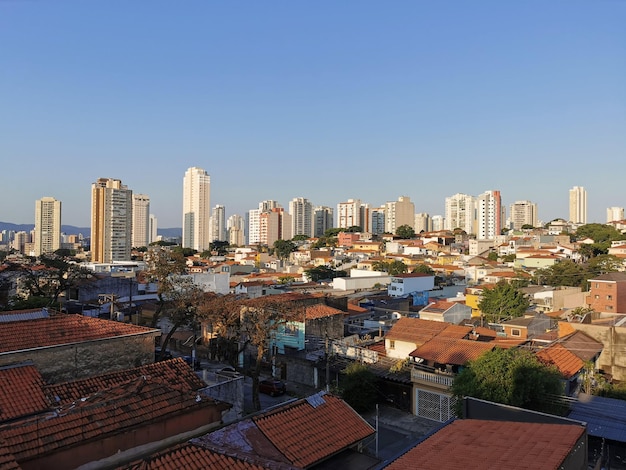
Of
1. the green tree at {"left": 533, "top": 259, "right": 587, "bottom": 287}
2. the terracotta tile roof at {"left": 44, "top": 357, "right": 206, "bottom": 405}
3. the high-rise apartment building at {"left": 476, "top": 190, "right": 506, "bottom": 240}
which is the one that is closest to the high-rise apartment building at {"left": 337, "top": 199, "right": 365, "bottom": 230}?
the high-rise apartment building at {"left": 476, "top": 190, "right": 506, "bottom": 240}

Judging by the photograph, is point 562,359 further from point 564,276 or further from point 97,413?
point 564,276

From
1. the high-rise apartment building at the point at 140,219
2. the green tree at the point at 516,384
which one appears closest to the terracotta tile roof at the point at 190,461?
the green tree at the point at 516,384

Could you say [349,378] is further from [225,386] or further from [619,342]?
[619,342]

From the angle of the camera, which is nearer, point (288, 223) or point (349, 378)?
point (349, 378)

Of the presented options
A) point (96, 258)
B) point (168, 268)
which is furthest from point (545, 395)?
point (96, 258)

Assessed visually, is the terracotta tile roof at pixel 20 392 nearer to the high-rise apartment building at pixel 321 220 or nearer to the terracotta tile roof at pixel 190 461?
the terracotta tile roof at pixel 190 461

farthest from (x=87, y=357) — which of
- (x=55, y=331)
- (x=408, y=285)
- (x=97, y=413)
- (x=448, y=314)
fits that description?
(x=408, y=285)
